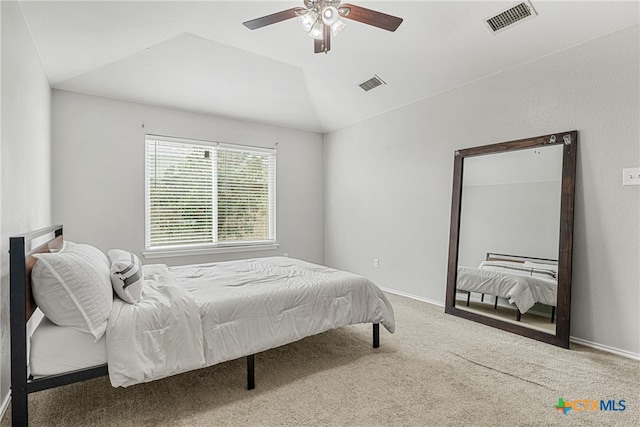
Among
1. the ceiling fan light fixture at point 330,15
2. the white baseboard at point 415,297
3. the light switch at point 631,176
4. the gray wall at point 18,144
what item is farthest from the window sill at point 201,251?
the light switch at point 631,176

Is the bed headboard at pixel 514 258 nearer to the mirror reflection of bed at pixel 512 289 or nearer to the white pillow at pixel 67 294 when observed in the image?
the mirror reflection of bed at pixel 512 289

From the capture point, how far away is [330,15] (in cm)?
201

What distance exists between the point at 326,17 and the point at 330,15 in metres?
0.03

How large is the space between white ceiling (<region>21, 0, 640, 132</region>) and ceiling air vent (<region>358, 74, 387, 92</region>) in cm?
6

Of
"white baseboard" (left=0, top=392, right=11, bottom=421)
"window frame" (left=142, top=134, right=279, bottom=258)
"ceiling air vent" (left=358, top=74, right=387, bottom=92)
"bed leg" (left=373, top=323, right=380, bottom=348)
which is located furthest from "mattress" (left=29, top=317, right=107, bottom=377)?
"ceiling air vent" (left=358, top=74, right=387, bottom=92)

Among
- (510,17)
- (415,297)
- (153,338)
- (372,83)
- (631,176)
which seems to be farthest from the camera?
(415,297)

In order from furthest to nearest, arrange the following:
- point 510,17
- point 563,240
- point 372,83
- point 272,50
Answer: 1. point 372,83
2. point 272,50
3. point 563,240
4. point 510,17

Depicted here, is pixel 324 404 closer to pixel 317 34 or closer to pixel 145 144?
pixel 317 34

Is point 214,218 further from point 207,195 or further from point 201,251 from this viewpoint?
point 201,251

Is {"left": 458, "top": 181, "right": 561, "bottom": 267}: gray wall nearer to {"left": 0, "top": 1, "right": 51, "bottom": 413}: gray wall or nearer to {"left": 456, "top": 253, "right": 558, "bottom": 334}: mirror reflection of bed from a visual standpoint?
{"left": 456, "top": 253, "right": 558, "bottom": 334}: mirror reflection of bed

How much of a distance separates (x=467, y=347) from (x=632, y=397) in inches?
39.9

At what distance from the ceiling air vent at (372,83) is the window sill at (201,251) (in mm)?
2639

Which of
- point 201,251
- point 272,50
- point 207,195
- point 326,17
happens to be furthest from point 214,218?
point 326,17

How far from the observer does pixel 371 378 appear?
2271 mm
